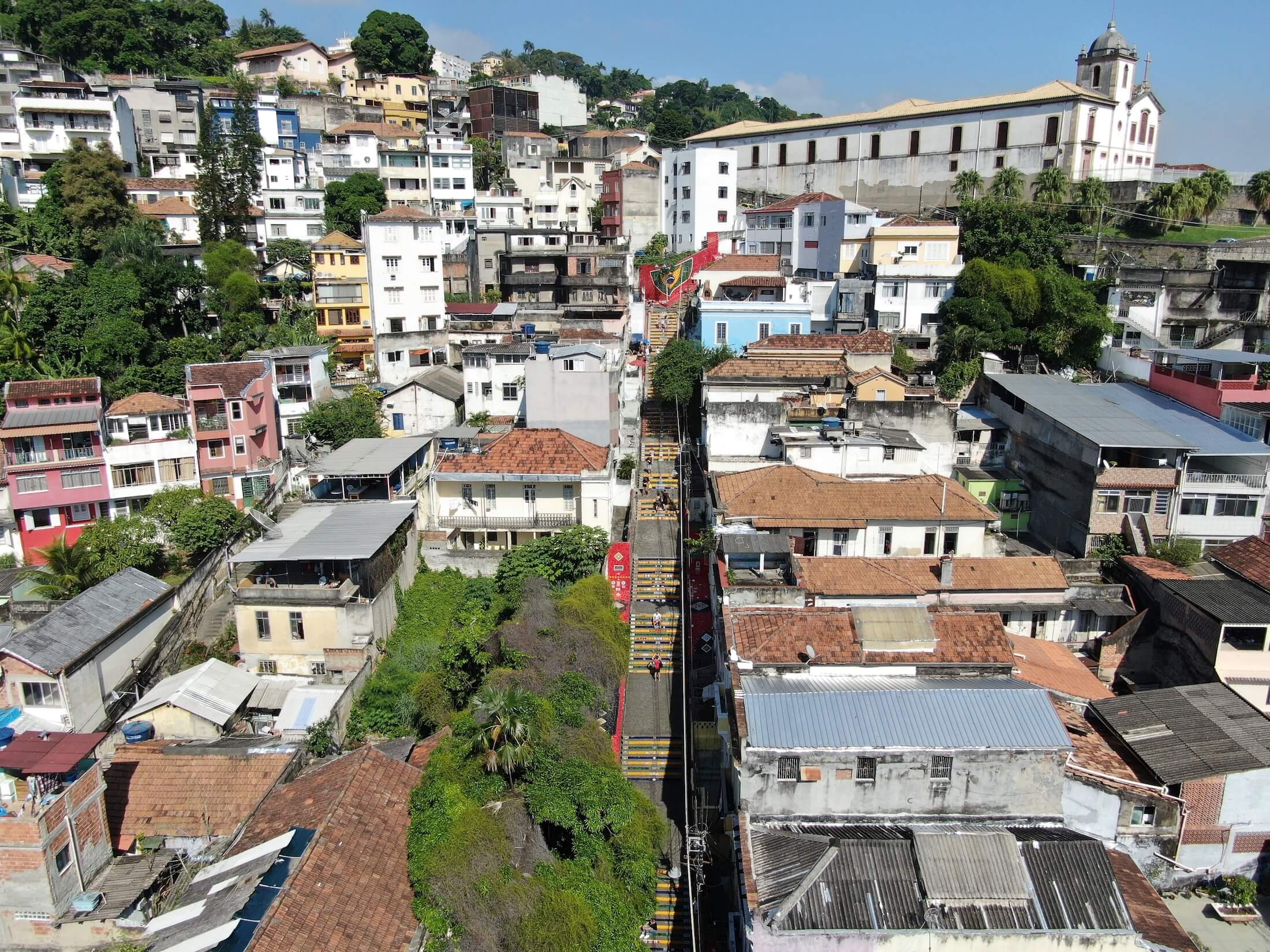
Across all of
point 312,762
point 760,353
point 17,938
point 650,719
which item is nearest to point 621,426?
point 760,353

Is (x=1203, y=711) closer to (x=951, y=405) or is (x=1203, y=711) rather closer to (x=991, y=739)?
(x=991, y=739)

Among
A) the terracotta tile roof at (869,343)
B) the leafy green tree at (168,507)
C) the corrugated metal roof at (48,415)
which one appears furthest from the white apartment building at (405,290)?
the terracotta tile roof at (869,343)

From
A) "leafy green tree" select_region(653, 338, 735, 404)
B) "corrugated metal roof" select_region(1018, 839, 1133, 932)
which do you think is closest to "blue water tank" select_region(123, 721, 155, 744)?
"corrugated metal roof" select_region(1018, 839, 1133, 932)

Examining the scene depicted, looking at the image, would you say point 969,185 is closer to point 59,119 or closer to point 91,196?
point 91,196

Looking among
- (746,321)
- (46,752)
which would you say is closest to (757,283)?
(746,321)

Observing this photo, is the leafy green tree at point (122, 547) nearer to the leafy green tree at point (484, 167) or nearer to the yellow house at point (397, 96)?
the leafy green tree at point (484, 167)

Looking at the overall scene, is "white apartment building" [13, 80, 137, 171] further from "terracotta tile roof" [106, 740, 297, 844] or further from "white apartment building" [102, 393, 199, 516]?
"terracotta tile roof" [106, 740, 297, 844]
